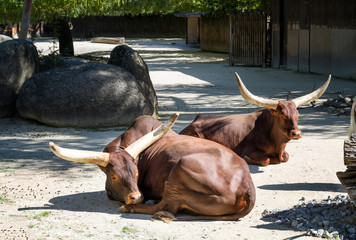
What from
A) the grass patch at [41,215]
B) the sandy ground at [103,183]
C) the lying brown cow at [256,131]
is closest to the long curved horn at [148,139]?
the sandy ground at [103,183]

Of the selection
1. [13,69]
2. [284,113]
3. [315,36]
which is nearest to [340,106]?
[284,113]

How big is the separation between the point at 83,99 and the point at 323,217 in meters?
6.02

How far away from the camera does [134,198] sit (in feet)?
18.2

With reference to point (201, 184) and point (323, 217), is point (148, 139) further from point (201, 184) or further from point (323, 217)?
point (323, 217)

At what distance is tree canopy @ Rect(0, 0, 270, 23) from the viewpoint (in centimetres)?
1673

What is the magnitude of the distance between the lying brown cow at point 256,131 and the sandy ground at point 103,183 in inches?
7.9

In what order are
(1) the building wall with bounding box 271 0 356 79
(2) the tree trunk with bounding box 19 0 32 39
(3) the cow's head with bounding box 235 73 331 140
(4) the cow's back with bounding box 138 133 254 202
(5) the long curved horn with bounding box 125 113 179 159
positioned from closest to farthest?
(4) the cow's back with bounding box 138 133 254 202, (5) the long curved horn with bounding box 125 113 179 159, (3) the cow's head with bounding box 235 73 331 140, (2) the tree trunk with bounding box 19 0 32 39, (1) the building wall with bounding box 271 0 356 79

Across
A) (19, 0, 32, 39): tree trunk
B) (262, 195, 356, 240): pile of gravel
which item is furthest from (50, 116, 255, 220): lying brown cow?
(19, 0, 32, 39): tree trunk

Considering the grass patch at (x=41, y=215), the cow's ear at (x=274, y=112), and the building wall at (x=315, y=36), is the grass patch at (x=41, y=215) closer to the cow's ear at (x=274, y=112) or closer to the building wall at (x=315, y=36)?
the cow's ear at (x=274, y=112)

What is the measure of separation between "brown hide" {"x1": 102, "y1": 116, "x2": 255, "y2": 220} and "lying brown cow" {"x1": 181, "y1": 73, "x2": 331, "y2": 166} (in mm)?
2096

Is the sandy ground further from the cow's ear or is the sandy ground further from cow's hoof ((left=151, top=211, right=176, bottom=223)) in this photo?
the cow's ear

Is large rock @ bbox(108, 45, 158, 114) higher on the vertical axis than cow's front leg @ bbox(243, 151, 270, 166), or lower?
higher

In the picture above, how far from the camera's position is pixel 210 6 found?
30578mm

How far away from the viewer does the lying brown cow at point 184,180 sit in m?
5.49
